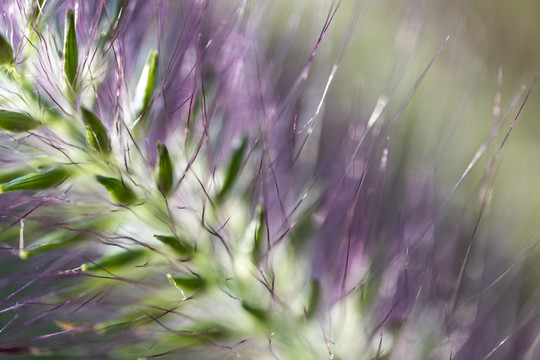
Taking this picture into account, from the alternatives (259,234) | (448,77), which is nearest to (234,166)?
(259,234)

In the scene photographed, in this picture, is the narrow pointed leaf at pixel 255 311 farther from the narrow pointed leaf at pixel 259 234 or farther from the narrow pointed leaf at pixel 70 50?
the narrow pointed leaf at pixel 70 50

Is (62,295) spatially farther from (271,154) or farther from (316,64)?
(316,64)

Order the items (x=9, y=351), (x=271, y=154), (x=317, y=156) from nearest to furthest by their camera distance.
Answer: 1. (x=9, y=351)
2. (x=271, y=154)
3. (x=317, y=156)

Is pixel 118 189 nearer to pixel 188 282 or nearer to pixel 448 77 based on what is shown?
pixel 188 282

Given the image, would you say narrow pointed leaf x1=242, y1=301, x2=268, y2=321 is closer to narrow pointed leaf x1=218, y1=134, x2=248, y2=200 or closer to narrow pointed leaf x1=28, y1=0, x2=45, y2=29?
narrow pointed leaf x1=218, y1=134, x2=248, y2=200

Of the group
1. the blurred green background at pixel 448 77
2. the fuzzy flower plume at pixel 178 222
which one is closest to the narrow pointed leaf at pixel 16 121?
the fuzzy flower plume at pixel 178 222

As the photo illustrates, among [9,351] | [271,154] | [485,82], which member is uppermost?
[485,82]

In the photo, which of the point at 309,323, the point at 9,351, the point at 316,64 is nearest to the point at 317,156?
the point at 316,64

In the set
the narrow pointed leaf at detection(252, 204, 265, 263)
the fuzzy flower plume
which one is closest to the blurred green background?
the fuzzy flower plume
